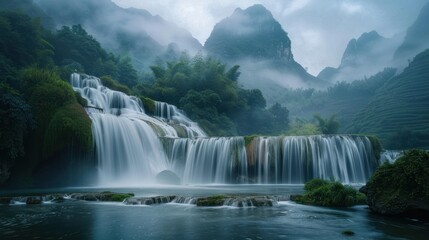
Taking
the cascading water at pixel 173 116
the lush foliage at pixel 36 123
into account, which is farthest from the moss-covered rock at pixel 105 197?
the cascading water at pixel 173 116

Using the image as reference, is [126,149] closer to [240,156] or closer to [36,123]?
[36,123]

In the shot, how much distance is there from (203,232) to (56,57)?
44.8 metres

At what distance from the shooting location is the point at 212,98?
44719 mm

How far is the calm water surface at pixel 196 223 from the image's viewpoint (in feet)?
24.9

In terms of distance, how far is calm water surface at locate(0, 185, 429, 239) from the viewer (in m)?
7.58

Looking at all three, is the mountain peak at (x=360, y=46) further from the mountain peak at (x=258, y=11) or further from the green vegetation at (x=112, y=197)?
the green vegetation at (x=112, y=197)

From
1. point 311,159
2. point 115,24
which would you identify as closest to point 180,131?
point 311,159

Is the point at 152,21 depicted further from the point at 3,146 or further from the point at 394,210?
the point at 394,210

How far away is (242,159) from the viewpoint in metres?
26.7

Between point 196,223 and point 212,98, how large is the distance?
36.2 m

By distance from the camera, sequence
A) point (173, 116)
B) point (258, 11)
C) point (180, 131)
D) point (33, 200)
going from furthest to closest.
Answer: point (258, 11) → point (173, 116) → point (180, 131) → point (33, 200)

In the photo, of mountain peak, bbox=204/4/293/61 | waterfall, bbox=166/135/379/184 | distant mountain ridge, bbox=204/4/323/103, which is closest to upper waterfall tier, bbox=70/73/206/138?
waterfall, bbox=166/135/379/184

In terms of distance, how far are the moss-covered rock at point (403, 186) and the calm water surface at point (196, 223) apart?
1.31 feet

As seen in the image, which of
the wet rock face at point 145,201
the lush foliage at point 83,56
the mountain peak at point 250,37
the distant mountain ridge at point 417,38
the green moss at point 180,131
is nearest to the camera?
the wet rock face at point 145,201
